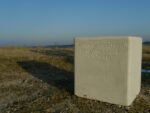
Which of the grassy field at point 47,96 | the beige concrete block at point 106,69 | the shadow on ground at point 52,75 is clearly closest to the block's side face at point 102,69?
the beige concrete block at point 106,69

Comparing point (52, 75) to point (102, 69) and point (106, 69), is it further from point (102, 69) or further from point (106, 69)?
point (106, 69)

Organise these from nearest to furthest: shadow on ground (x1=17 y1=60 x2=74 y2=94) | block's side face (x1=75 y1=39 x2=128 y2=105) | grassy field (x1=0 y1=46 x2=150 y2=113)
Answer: grassy field (x1=0 y1=46 x2=150 y2=113), block's side face (x1=75 y1=39 x2=128 y2=105), shadow on ground (x1=17 y1=60 x2=74 y2=94)

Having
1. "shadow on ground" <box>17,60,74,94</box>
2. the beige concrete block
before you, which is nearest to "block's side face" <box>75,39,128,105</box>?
the beige concrete block

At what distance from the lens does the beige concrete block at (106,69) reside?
743 centimetres

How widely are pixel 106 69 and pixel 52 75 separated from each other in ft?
19.2

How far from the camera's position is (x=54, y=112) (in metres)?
7.09

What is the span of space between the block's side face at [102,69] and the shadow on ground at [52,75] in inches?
46.3

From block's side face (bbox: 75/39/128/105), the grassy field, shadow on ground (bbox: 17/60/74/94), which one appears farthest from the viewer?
shadow on ground (bbox: 17/60/74/94)

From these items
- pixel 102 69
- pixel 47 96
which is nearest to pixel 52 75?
pixel 47 96

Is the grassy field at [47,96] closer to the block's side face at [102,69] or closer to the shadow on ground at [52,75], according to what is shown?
the shadow on ground at [52,75]

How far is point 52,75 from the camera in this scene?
13211 mm

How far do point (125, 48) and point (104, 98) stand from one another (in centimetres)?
173

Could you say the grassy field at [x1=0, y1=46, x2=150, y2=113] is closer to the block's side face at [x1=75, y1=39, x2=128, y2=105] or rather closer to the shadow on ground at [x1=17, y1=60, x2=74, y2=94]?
the shadow on ground at [x1=17, y1=60, x2=74, y2=94]

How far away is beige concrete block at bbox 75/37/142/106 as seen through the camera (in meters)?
7.43
